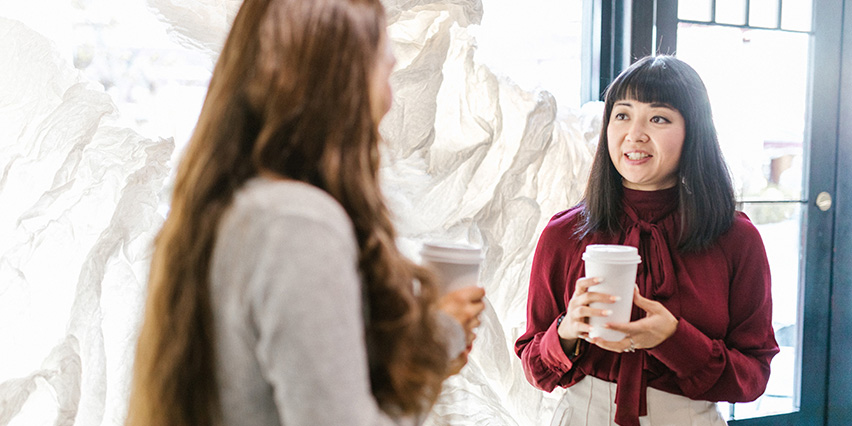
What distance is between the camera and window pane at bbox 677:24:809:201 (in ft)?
8.25

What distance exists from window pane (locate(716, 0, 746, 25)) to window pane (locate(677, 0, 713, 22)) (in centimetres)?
4

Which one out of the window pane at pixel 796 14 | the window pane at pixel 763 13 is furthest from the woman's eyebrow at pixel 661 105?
the window pane at pixel 796 14

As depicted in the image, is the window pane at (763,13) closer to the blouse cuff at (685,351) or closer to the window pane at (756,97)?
the window pane at (756,97)

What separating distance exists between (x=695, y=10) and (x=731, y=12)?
0.18m

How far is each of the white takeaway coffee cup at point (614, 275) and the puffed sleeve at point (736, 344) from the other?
0.58 ft

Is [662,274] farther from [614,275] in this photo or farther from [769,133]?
[769,133]

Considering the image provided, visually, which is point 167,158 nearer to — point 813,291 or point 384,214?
point 384,214

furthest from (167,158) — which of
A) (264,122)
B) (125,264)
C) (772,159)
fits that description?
(772,159)

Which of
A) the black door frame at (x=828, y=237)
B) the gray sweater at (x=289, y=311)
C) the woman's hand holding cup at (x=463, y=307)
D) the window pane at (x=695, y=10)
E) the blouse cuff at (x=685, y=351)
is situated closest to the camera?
the gray sweater at (x=289, y=311)

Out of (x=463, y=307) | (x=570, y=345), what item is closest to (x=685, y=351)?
(x=570, y=345)

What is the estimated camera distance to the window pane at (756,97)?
252cm

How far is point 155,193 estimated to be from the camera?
1675mm

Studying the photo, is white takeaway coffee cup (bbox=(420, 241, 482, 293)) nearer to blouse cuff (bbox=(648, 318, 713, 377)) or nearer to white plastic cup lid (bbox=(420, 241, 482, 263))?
white plastic cup lid (bbox=(420, 241, 482, 263))

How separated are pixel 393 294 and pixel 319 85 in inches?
8.7
